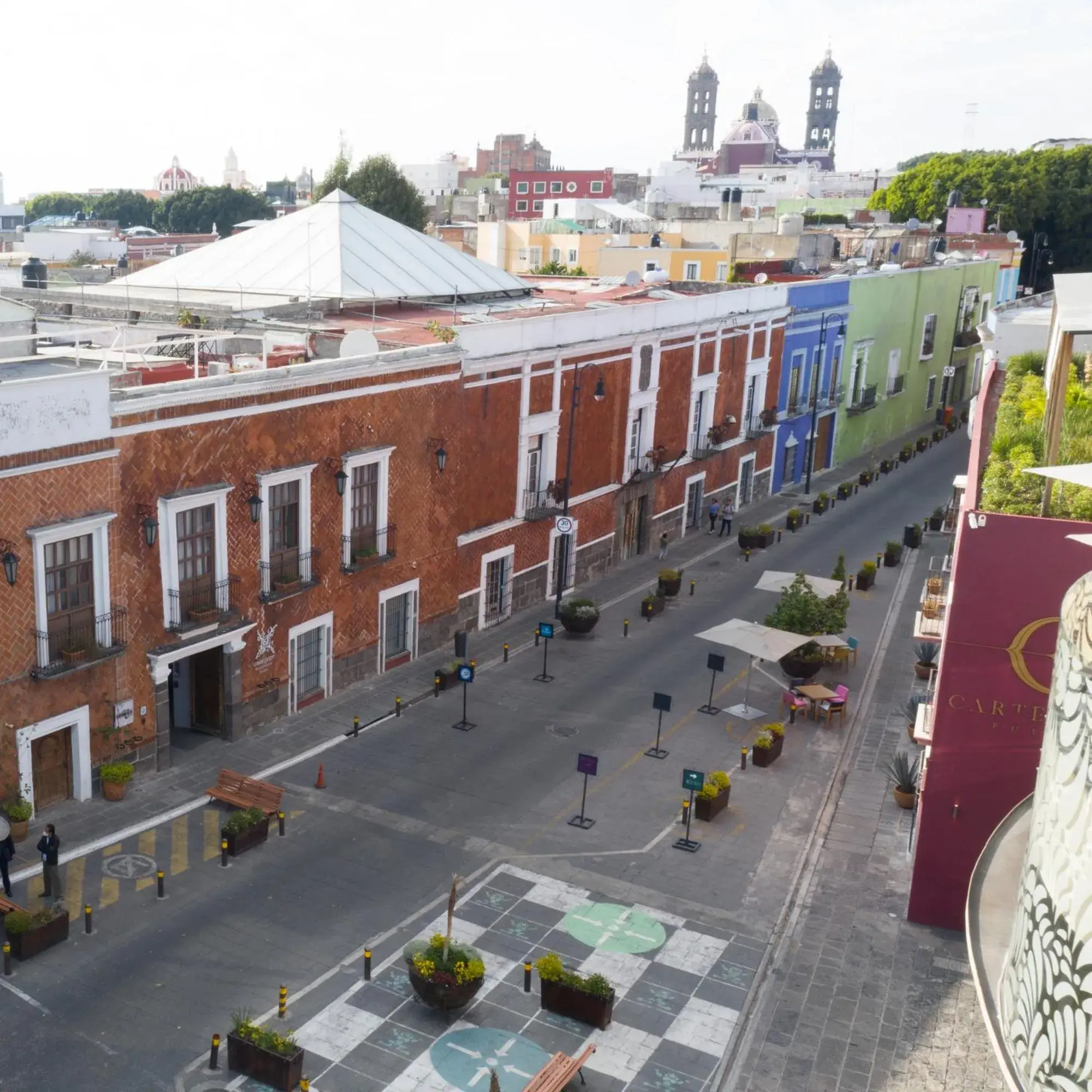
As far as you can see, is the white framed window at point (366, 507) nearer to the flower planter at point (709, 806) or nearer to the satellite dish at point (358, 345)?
the satellite dish at point (358, 345)

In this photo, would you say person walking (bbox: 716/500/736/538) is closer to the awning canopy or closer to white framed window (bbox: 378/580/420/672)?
the awning canopy

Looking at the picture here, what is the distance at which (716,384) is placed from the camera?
46.1 m

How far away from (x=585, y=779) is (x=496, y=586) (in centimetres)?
1180

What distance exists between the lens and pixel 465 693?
1114 inches

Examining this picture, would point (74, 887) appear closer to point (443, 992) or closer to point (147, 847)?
point (147, 847)

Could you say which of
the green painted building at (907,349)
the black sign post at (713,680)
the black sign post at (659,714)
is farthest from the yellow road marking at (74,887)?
the green painted building at (907,349)

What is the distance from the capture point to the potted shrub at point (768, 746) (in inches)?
1059

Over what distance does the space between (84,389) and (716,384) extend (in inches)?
1123

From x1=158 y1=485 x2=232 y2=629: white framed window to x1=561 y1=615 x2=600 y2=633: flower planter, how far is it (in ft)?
37.2

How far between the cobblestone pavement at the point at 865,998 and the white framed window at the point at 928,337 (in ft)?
157

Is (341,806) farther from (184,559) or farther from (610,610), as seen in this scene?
(610,610)

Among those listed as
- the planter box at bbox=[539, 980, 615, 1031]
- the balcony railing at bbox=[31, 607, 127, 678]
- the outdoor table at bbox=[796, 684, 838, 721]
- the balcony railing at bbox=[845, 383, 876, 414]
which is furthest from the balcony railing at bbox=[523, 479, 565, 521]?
the balcony railing at bbox=[845, 383, 876, 414]

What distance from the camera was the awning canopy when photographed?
2905 cm

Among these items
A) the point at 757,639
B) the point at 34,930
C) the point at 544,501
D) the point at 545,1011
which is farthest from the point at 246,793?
the point at 544,501
